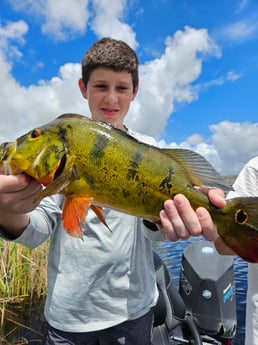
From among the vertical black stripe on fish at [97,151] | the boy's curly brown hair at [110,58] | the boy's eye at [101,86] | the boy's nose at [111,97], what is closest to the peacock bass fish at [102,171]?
the vertical black stripe on fish at [97,151]

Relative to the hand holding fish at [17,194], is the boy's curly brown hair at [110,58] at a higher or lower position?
higher

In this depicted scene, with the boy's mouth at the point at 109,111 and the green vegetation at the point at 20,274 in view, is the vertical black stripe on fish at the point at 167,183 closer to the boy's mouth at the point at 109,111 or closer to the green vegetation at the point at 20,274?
the boy's mouth at the point at 109,111

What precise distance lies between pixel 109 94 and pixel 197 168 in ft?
4.18

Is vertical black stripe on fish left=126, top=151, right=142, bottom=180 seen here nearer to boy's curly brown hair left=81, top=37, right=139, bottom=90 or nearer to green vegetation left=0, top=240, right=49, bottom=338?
boy's curly brown hair left=81, top=37, right=139, bottom=90

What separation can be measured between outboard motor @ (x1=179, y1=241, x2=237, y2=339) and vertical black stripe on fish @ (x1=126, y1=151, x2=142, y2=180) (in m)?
3.53

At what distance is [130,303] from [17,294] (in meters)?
5.87

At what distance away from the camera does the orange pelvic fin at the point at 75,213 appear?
6.06 feet

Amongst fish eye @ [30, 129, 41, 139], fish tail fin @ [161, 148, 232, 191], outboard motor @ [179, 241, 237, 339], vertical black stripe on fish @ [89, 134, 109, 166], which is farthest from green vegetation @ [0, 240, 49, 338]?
fish tail fin @ [161, 148, 232, 191]

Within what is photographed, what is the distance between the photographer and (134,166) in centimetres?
186

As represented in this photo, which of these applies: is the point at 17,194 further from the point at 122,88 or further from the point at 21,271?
the point at 21,271

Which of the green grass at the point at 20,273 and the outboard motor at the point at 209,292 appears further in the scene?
the green grass at the point at 20,273

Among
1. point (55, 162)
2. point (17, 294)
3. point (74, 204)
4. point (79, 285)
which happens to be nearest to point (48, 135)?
point (55, 162)

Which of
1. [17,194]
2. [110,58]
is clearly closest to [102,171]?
[17,194]

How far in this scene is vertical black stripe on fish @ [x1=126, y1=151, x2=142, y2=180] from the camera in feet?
6.08
